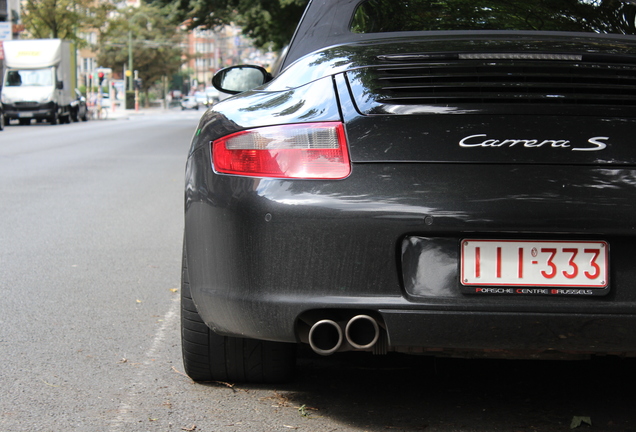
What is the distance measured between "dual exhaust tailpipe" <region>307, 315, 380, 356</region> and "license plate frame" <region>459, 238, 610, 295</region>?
308 mm

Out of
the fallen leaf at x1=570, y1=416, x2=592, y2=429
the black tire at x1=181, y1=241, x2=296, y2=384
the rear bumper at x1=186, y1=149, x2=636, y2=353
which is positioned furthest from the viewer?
the black tire at x1=181, y1=241, x2=296, y2=384

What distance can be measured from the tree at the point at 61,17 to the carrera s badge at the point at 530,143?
5600 centimetres

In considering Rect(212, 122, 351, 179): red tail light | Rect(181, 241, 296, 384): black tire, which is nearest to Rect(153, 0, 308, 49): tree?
Rect(181, 241, 296, 384): black tire

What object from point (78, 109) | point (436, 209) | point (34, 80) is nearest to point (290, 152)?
point (436, 209)

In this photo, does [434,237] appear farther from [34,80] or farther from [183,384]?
[34,80]

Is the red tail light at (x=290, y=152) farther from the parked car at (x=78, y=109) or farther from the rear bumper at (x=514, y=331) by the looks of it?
the parked car at (x=78, y=109)

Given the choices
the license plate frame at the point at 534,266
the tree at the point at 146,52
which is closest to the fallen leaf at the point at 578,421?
the license plate frame at the point at 534,266

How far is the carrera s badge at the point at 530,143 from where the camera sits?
103 inches

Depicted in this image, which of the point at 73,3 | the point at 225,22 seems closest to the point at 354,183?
the point at 225,22

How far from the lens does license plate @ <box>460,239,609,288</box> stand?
2594mm

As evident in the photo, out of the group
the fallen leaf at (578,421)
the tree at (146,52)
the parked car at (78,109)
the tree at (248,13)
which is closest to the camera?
the fallen leaf at (578,421)

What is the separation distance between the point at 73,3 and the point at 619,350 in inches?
2253

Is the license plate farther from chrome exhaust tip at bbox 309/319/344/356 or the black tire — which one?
the black tire

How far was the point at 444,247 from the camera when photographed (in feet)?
8.61
